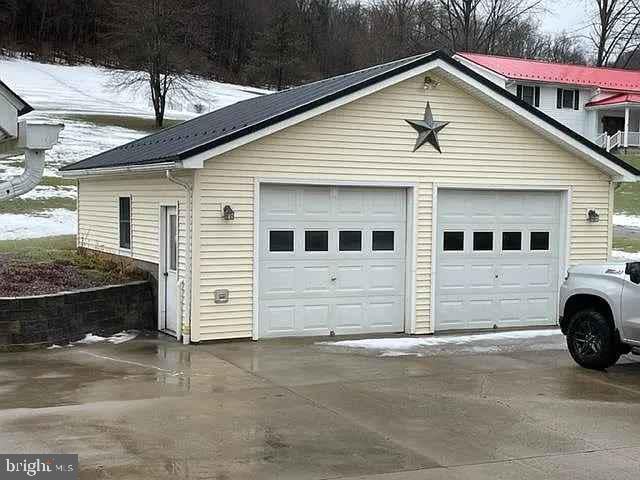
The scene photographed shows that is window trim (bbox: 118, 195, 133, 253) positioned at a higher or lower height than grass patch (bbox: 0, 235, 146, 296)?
higher

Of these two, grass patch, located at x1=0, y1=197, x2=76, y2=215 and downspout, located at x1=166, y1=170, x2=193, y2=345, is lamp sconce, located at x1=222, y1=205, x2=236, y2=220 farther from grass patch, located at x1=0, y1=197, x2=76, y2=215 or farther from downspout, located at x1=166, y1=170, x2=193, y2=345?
grass patch, located at x1=0, y1=197, x2=76, y2=215

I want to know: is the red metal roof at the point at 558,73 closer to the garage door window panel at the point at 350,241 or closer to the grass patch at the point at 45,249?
the grass patch at the point at 45,249

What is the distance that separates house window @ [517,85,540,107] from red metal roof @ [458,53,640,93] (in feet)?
2.32

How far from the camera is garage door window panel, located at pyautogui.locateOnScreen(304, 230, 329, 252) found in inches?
495

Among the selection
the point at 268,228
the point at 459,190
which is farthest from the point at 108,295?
the point at 459,190

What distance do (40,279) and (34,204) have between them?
54.6ft

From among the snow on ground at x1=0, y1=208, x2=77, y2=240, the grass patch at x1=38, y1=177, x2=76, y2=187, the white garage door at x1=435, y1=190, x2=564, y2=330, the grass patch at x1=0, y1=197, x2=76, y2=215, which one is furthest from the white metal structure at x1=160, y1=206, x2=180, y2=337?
the grass patch at x1=38, y1=177, x2=76, y2=187

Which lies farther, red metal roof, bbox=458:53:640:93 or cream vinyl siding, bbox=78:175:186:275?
red metal roof, bbox=458:53:640:93

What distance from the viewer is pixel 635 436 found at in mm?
7191

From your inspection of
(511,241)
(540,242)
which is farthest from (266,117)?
(540,242)

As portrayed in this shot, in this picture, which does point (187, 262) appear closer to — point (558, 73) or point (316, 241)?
point (316, 241)

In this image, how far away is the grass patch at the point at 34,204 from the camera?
2719cm

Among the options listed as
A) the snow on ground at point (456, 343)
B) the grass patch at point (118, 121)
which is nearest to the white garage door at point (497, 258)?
the snow on ground at point (456, 343)

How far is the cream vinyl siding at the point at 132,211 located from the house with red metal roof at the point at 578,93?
3156cm
